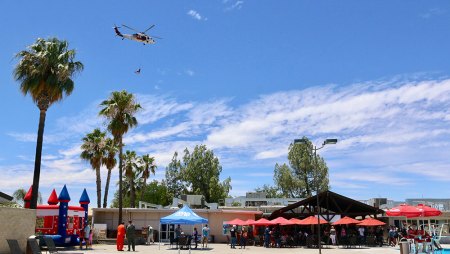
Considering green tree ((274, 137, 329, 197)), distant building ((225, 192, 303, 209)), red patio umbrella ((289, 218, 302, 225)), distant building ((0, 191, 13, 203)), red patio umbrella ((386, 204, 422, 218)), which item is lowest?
red patio umbrella ((289, 218, 302, 225))

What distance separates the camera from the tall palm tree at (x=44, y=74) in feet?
87.1

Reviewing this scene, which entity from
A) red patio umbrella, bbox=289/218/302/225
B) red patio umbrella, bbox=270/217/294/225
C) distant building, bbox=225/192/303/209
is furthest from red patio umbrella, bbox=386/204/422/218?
distant building, bbox=225/192/303/209

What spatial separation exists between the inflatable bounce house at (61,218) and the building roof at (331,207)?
15.3 meters

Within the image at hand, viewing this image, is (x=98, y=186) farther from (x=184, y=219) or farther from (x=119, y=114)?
(x=184, y=219)

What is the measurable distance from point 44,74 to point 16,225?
1147cm

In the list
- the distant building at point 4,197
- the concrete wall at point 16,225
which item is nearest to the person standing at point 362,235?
the concrete wall at point 16,225

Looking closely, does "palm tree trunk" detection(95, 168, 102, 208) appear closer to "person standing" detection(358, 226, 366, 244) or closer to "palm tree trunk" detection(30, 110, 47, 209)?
"palm tree trunk" detection(30, 110, 47, 209)

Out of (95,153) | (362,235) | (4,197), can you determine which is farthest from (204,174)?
(4,197)

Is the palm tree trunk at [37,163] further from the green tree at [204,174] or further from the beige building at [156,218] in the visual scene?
the green tree at [204,174]

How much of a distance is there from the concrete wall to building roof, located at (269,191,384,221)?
76.3 ft

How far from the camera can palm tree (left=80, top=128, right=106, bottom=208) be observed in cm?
4472

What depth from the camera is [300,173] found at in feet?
208

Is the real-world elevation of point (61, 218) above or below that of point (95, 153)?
below

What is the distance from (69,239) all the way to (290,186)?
125 feet
